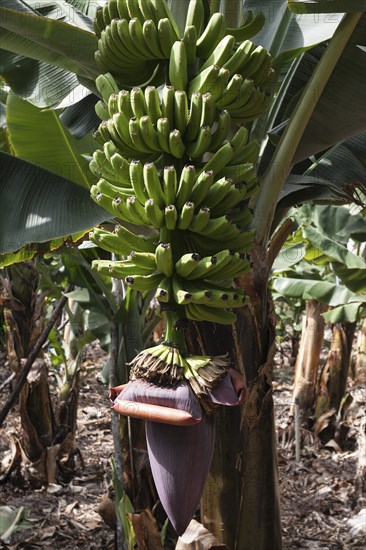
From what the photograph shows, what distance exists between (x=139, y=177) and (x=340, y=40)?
0.69m

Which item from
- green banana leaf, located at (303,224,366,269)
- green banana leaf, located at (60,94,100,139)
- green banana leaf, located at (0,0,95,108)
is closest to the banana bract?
green banana leaf, located at (0,0,95,108)

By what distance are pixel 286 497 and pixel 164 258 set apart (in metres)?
3.69

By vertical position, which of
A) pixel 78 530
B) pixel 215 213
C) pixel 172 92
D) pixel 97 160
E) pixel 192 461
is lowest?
pixel 78 530

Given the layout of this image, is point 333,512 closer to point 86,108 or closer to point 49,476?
point 49,476

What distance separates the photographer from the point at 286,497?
4281 mm

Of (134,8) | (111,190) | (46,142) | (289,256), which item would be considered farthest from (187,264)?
(289,256)

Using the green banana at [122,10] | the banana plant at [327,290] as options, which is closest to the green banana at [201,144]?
the green banana at [122,10]

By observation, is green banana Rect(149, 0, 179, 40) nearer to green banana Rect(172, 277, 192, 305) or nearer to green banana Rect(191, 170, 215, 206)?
green banana Rect(191, 170, 215, 206)

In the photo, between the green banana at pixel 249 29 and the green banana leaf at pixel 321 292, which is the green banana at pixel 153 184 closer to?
the green banana at pixel 249 29

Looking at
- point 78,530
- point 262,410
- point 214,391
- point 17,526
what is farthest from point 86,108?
point 78,530

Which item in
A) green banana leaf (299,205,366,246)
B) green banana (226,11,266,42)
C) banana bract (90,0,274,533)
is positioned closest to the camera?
banana bract (90,0,274,533)

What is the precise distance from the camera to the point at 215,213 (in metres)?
1.19

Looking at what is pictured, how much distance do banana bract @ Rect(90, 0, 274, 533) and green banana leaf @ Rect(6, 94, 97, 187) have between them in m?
0.58

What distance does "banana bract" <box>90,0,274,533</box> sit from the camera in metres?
1.07
